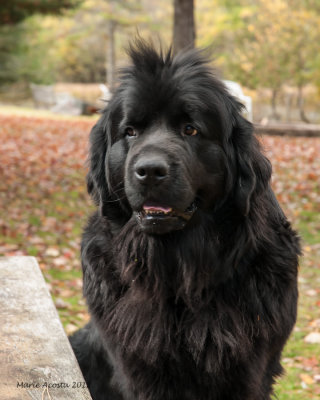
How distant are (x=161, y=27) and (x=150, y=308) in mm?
23631

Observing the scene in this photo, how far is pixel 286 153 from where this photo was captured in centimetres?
1102

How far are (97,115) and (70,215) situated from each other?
7.36 m

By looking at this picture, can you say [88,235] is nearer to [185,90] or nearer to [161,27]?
[185,90]

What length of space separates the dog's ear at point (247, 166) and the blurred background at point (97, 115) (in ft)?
0.67

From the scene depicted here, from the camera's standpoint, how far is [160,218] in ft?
7.73

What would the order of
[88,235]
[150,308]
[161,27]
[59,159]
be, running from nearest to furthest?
[150,308]
[88,235]
[59,159]
[161,27]

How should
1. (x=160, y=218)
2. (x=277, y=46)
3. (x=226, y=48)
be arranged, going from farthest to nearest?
(x=226, y=48)
(x=277, y=46)
(x=160, y=218)

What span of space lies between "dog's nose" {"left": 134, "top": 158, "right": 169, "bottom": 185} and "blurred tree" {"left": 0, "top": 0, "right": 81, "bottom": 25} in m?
6.47

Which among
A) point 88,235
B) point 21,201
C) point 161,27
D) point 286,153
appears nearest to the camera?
point 88,235

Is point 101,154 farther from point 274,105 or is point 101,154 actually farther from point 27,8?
point 274,105

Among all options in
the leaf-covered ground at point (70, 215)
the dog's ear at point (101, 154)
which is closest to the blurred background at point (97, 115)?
the leaf-covered ground at point (70, 215)

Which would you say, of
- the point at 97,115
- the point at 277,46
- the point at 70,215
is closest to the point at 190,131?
the point at 70,215

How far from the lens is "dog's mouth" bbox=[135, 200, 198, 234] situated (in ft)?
7.75

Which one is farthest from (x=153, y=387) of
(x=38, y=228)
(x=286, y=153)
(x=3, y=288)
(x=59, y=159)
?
(x=286, y=153)
